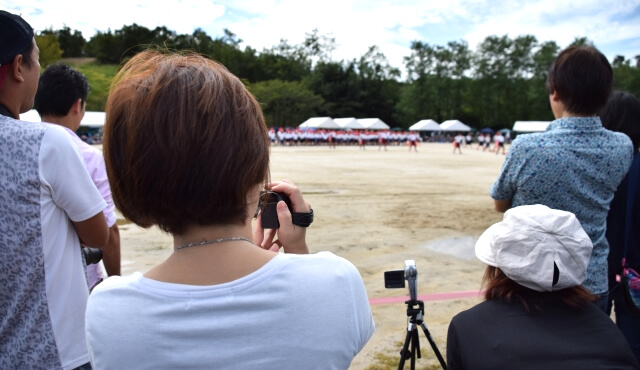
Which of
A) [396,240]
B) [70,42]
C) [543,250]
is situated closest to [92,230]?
[543,250]

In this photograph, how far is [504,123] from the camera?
77.8 metres

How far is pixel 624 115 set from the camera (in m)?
2.67

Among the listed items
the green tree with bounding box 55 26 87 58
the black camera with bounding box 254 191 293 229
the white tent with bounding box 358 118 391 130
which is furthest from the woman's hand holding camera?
the green tree with bounding box 55 26 87 58

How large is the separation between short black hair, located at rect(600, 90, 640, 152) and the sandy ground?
1.98 metres

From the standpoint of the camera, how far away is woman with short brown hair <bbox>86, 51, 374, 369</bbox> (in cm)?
96

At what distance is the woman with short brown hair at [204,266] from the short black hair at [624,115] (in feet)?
7.49

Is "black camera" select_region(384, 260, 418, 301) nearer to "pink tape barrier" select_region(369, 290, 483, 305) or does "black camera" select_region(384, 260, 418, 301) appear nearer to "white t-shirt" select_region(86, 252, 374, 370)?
"white t-shirt" select_region(86, 252, 374, 370)

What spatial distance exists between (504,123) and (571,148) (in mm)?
81276

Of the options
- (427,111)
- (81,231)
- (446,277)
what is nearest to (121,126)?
(81,231)

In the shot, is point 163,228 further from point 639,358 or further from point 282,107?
point 282,107

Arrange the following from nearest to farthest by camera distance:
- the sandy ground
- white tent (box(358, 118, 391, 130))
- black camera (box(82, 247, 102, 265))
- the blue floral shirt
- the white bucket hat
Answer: the white bucket hat, black camera (box(82, 247, 102, 265)), the blue floral shirt, the sandy ground, white tent (box(358, 118, 391, 130))

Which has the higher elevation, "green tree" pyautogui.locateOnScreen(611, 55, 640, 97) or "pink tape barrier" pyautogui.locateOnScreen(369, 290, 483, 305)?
"green tree" pyautogui.locateOnScreen(611, 55, 640, 97)

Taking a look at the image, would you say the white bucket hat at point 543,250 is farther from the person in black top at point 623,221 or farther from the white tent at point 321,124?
the white tent at point 321,124

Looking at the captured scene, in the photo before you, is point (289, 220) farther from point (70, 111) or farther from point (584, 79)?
point (70, 111)
